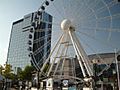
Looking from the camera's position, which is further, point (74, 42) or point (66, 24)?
point (66, 24)

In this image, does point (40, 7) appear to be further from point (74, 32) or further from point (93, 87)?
point (93, 87)

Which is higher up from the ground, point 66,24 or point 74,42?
point 66,24

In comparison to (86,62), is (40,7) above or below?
above

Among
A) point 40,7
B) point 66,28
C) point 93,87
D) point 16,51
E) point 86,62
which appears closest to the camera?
point 93,87

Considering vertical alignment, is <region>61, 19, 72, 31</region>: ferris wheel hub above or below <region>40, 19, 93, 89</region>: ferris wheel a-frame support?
above

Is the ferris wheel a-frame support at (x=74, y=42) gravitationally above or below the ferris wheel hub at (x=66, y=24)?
below

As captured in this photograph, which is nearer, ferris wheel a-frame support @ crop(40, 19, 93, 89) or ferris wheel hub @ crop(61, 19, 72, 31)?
ferris wheel a-frame support @ crop(40, 19, 93, 89)

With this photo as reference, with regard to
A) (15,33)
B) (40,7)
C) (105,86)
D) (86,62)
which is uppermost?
(15,33)

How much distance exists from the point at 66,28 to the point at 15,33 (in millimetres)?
95265

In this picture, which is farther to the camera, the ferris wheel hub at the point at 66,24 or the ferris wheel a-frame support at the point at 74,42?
the ferris wheel hub at the point at 66,24

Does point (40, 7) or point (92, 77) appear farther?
point (40, 7)

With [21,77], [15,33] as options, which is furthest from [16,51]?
[21,77]

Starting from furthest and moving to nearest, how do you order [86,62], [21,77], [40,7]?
[21,77]
[40,7]
[86,62]

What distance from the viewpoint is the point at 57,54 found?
29375mm
